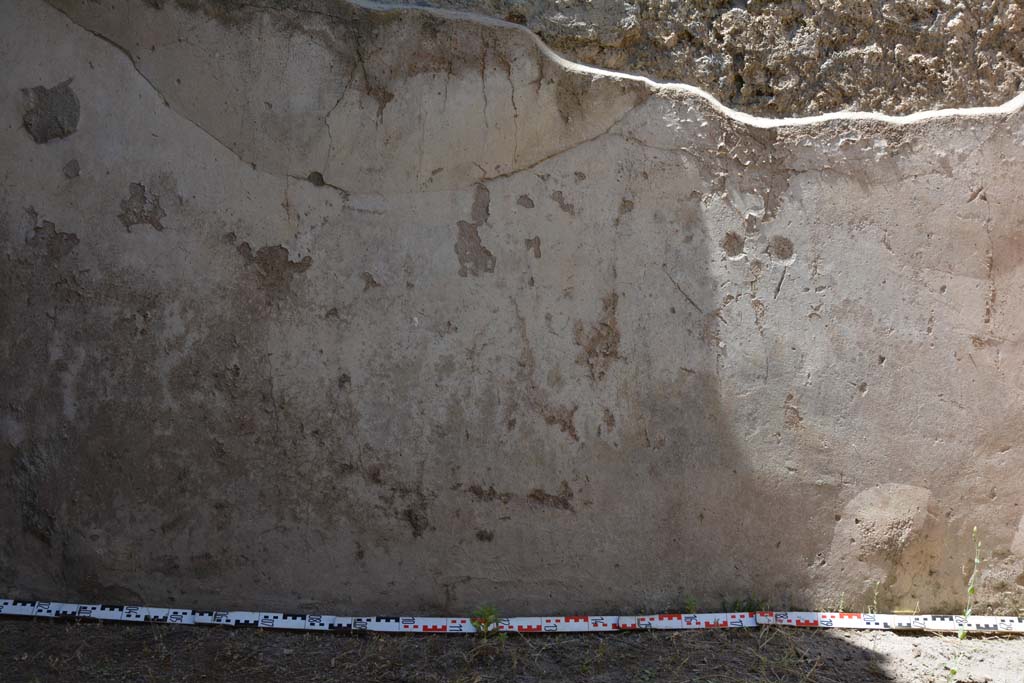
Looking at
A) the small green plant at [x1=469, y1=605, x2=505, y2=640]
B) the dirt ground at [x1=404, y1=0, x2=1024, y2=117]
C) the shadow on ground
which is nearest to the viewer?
the shadow on ground

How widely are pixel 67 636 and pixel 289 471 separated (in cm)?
73

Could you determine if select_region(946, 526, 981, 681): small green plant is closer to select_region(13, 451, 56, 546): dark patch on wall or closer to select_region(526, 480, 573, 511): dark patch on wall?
select_region(526, 480, 573, 511): dark patch on wall

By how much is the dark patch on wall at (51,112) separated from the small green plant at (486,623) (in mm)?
1789

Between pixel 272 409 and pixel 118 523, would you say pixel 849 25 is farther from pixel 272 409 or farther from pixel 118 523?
pixel 118 523

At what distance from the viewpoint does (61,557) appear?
284cm

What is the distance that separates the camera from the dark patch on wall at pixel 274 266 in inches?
111

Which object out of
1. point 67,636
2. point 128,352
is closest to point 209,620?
point 67,636

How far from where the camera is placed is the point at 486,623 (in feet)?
9.16

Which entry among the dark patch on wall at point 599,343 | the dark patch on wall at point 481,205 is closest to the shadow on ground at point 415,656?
the dark patch on wall at point 599,343

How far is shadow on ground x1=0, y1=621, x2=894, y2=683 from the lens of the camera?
2.61 m

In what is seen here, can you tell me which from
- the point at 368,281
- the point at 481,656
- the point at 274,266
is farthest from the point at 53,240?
the point at 481,656

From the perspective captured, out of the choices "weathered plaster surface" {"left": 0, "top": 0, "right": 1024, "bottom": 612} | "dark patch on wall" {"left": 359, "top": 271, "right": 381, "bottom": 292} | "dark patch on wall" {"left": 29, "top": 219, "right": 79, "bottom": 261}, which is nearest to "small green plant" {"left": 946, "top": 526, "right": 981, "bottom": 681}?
"weathered plaster surface" {"left": 0, "top": 0, "right": 1024, "bottom": 612}

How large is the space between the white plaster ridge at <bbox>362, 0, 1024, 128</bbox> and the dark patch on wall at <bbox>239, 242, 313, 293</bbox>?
73cm

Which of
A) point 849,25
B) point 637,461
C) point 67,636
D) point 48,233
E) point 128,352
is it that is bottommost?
point 67,636
